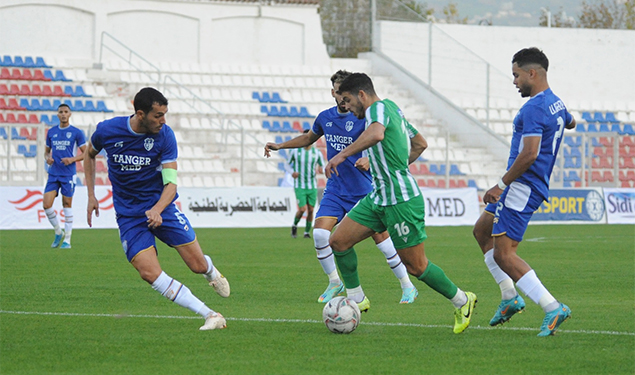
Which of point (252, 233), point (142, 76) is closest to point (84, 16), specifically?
point (142, 76)

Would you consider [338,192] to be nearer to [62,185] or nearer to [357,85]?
[357,85]

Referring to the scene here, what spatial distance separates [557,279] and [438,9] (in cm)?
5758

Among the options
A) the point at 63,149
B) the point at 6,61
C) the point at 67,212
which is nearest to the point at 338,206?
the point at 63,149

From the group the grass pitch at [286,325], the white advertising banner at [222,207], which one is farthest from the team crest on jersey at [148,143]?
the white advertising banner at [222,207]

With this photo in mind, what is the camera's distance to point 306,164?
22406mm

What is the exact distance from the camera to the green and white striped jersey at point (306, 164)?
22.3 metres

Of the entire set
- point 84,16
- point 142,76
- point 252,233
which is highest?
point 84,16

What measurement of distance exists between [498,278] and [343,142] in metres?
2.64

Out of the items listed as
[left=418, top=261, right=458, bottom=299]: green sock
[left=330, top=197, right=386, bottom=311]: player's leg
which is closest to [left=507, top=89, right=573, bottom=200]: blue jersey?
[left=418, top=261, right=458, bottom=299]: green sock

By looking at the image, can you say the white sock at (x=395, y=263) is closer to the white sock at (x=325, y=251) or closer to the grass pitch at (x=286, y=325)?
the grass pitch at (x=286, y=325)

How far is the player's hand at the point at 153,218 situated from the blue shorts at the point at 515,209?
258 centimetres

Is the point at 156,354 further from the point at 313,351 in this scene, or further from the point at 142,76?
the point at 142,76

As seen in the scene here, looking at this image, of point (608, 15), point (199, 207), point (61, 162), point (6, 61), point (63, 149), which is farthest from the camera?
point (608, 15)

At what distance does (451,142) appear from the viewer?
3519 cm
